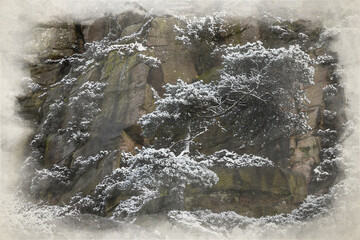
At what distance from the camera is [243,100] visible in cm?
1005

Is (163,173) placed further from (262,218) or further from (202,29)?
(202,29)

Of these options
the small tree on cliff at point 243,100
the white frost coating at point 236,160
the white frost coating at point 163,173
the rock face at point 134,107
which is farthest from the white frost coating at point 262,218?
the small tree on cliff at point 243,100

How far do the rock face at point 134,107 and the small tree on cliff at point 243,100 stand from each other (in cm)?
71

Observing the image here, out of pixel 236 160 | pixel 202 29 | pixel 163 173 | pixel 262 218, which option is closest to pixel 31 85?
pixel 202 29

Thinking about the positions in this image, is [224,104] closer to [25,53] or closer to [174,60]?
[174,60]

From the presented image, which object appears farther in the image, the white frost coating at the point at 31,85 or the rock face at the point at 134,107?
the white frost coating at the point at 31,85

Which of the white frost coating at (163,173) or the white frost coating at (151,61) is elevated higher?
A: the white frost coating at (151,61)

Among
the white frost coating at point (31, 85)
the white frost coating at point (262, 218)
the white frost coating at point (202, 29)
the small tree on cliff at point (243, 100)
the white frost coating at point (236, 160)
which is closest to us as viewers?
the white frost coating at point (262, 218)

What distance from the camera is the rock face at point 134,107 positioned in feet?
31.3

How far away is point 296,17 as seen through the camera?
528 inches

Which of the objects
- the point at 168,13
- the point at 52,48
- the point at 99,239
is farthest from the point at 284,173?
the point at 52,48

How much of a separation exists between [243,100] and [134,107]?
132 inches

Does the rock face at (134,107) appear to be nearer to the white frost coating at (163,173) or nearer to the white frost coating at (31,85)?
the white frost coating at (31,85)

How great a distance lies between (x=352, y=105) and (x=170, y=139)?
5.08 metres
